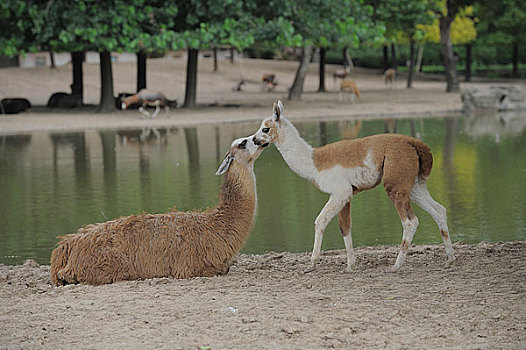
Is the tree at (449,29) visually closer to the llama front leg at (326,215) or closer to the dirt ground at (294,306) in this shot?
the dirt ground at (294,306)

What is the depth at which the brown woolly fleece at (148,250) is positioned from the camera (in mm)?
7266

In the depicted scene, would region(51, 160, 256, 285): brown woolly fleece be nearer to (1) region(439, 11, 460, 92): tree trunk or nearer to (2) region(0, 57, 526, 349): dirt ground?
(2) region(0, 57, 526, 349): dirt ground

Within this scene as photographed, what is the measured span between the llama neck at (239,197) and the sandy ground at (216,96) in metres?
19.3

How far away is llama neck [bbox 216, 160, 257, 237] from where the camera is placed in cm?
757

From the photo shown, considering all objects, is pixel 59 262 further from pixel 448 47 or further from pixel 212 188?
pixel 448 47

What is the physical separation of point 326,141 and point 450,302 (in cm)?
1452

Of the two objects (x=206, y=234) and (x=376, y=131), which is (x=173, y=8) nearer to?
(x=376, y=131)

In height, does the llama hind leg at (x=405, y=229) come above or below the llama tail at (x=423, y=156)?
below

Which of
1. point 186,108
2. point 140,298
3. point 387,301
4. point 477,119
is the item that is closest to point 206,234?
point 140,298

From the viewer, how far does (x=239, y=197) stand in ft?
24.9

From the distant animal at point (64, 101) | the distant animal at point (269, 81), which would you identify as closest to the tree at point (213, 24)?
the distant animal at point (64, 101)

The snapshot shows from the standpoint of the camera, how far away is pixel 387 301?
6.23m

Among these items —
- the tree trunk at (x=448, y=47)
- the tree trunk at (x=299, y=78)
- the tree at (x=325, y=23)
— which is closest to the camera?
the tree at (x=325, y=23)

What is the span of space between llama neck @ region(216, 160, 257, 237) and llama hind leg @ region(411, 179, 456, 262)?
160cm
